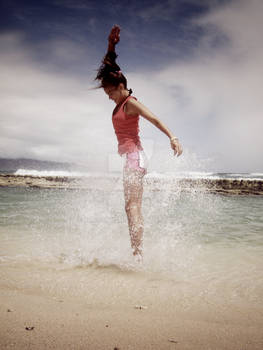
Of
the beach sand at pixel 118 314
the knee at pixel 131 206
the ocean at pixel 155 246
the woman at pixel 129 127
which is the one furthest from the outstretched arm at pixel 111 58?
the beach sand at pixel 118 314

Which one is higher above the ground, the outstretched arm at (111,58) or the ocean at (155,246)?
the outstretched arm at (111,58)

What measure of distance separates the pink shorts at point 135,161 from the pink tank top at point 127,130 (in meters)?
0.05

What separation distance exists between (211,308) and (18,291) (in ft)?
4.75

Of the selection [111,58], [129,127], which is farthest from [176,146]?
[111,58]

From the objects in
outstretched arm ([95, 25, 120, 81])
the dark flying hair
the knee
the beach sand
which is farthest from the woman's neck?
the beach sand

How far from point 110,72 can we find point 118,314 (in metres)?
2.24

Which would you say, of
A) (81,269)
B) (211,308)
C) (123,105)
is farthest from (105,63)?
(211,308)

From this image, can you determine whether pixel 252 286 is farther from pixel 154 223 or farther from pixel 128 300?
pixel 154 223

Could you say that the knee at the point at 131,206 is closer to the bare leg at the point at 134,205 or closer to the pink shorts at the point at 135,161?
the bare leg at the point at 134,205

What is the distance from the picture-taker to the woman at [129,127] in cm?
270

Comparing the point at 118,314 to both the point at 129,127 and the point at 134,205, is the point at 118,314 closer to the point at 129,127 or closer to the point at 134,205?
the point at 134,205

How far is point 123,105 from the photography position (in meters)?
2.71

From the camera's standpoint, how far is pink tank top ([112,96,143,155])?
9.11 ft

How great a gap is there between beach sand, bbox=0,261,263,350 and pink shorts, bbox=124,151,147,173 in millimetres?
1099
